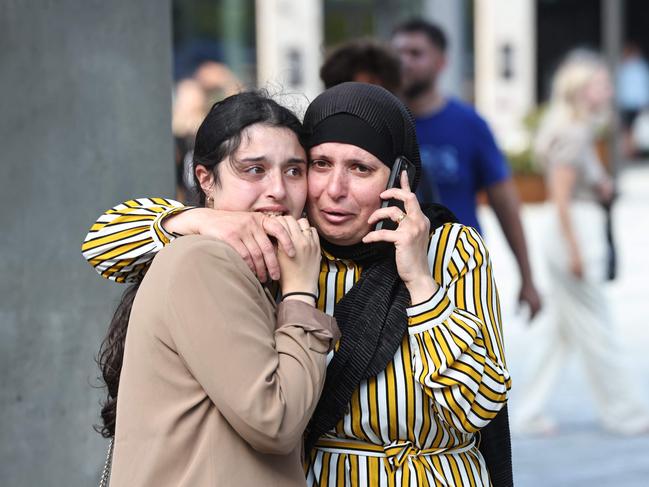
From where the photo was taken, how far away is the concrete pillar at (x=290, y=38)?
764 inches

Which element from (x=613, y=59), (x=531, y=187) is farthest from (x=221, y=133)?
(x=613, y=59)

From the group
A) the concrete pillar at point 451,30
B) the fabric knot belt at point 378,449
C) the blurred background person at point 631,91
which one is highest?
the blurred background person at point 631,91

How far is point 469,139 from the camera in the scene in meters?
5.58

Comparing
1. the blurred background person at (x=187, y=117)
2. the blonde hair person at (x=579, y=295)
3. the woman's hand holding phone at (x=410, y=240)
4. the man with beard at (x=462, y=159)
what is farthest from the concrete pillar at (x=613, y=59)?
the woman's hand holding phone at (x=410, y=240)

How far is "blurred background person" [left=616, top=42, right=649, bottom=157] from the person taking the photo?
23.4 m

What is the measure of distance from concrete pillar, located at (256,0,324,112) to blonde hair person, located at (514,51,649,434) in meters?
12.5

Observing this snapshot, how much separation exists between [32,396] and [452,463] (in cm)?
160

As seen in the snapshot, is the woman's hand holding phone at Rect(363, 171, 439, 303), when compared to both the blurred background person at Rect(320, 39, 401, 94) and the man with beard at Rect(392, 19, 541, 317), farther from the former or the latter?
the man with beard at Rect(392, 19, 541, 317)

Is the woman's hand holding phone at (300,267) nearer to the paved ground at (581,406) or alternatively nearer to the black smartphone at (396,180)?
the black smartphone at (396,180)

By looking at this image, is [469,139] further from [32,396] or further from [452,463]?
[452,463]

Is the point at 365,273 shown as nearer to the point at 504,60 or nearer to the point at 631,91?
the point at 504,60

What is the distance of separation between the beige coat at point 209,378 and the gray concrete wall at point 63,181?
1438mm

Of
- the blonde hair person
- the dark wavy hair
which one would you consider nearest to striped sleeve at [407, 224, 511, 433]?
the dark wavy hair

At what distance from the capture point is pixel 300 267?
91.9 inches
